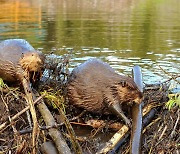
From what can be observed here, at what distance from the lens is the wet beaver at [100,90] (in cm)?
501

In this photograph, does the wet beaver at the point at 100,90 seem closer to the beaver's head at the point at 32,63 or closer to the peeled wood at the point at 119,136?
the peeled wood at the point at 119,136

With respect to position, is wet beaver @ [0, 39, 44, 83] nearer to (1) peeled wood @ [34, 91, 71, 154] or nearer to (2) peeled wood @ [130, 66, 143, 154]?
(1) peeled wood @ [34, 91, 71, 154]

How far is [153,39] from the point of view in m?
14.7

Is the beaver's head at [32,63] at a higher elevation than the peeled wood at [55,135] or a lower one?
higher

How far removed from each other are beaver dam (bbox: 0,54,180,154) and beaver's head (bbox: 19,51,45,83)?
28cm

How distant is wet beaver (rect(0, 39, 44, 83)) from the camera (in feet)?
17.2

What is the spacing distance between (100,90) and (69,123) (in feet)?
3.36

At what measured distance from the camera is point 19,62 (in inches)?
210

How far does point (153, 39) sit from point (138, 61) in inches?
159

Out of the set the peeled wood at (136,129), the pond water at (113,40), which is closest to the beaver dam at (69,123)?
the peeled wood at (136,129)

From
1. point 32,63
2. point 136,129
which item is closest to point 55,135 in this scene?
point 136,129

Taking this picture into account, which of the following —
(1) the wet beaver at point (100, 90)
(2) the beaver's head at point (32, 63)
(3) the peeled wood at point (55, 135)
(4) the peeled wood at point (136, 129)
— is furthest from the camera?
(2) the beaver's head at point (32, 63)

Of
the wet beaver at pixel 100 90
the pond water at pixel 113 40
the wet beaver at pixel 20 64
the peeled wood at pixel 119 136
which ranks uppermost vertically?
the wet beaver at pixel 20 64

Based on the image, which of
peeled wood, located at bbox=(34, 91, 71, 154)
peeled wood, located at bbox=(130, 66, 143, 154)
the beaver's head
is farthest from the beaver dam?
the beaver's head
